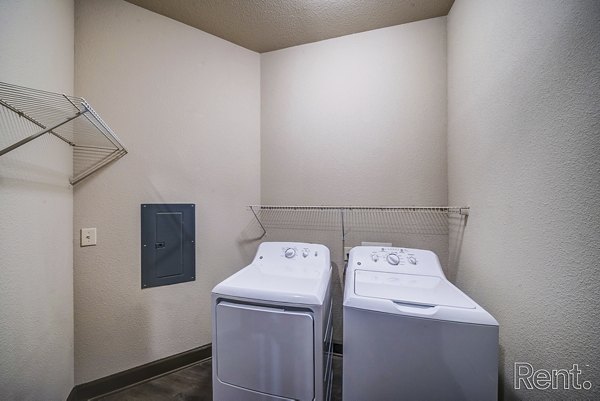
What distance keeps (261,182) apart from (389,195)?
1.13 metres

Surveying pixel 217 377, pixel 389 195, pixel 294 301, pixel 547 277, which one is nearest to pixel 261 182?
pixel 389 195

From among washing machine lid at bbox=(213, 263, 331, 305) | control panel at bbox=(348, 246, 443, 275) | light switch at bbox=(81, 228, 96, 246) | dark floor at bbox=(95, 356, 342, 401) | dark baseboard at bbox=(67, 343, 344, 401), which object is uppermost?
light switch at bbox=(81, 228, 96, 246)

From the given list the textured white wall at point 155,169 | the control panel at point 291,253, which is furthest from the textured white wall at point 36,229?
the control panel at point 291,253

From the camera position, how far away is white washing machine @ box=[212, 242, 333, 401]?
1.08 m

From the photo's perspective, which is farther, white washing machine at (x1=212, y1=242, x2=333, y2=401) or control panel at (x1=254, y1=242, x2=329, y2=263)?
control panel at (x1=254, y1=242, x2=329, y2=263)

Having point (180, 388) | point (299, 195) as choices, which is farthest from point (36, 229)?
point (299, 195)

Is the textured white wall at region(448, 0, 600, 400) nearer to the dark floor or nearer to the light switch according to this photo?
the dark floor

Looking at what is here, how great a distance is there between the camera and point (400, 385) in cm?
95

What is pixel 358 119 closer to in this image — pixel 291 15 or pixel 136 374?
pixel 291 15

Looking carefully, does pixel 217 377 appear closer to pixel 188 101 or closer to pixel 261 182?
pixel 261 182

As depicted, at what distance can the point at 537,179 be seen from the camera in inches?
34.1

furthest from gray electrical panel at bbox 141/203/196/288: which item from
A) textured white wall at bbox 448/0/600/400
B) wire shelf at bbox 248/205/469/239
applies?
textured white wall at bbox 448/0/600/400

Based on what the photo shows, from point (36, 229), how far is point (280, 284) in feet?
4.10

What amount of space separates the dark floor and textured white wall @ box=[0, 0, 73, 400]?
361 mm
